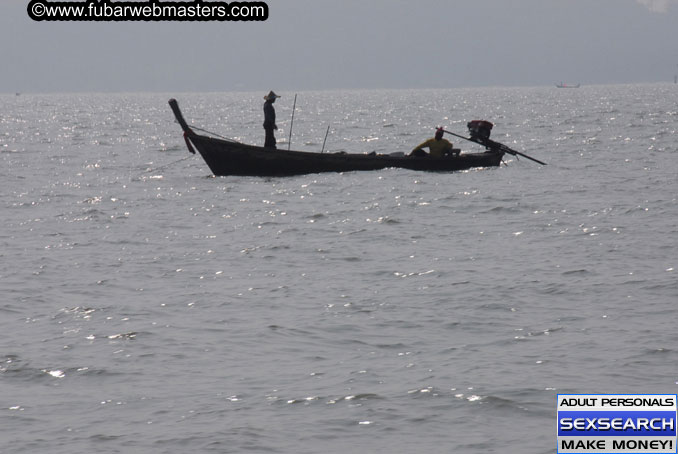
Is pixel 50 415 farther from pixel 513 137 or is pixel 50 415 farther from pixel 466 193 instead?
pixel 513 137

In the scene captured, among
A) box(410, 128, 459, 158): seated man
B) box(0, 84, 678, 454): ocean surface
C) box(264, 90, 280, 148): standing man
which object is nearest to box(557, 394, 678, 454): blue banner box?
box(0, 84, 678, 454): ocean surface

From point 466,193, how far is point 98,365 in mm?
14935

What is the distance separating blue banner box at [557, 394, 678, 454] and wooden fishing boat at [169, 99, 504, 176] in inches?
705

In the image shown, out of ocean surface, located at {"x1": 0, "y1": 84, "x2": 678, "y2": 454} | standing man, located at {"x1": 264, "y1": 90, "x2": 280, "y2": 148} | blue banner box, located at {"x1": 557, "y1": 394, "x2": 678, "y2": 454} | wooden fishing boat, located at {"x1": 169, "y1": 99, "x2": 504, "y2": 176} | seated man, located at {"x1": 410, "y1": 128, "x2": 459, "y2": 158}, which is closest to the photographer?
blue banner box, located at {"x1": 557, "y1": 394, "x2": 678, "y2": 454}


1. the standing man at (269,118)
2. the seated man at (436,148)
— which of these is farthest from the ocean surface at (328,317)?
the seated man at (436,148)

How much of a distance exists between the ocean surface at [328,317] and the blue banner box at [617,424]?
0.19m

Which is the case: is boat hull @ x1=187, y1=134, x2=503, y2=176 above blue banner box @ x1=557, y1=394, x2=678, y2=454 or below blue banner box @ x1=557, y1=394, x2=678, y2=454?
above

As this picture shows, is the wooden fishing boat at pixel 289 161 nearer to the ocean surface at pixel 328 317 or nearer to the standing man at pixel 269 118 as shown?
the standing man at pixel 269 118

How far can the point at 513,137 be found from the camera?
47.8 metres

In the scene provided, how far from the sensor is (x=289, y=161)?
86.5ft

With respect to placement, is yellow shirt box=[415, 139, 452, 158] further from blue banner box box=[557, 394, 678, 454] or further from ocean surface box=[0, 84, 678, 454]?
blue banner box box=[557, 394, 678, 454]

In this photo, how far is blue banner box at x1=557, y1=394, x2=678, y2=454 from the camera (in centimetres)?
777

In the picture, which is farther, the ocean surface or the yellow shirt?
the yellow shirt

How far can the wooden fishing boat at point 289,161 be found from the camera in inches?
1012
